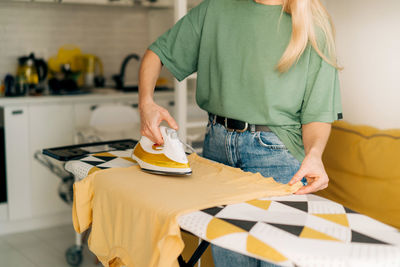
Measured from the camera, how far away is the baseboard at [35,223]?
3.46 meters

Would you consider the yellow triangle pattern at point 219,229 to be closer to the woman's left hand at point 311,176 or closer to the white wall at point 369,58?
the woman's left hand at point 311,176

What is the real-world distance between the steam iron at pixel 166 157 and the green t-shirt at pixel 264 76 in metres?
0.26

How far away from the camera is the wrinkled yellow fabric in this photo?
1240 millimetres

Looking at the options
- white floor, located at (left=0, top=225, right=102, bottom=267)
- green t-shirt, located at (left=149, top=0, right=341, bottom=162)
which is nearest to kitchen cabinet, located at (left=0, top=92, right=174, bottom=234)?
white floor, located at (left=0, top=225, right=102, bottom=267)

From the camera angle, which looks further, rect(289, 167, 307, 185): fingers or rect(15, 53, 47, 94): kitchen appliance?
rect(15, 53, 47, 94): kitchen appliance

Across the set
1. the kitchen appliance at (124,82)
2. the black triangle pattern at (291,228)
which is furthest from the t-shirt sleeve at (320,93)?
the kitchen appliance at (124,82)

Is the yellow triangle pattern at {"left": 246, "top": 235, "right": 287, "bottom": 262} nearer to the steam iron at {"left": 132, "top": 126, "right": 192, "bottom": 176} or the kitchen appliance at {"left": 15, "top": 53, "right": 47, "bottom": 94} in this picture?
the steam iron at {"left": 132, "top": 126, "right": 192, "bottom": 176}

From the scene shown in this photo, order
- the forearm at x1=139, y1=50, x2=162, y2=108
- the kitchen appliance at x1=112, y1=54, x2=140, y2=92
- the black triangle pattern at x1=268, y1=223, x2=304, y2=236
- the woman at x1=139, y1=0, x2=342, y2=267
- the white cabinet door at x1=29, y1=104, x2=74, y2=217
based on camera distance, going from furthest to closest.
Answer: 1. the kitchen appliance at x1=112, y1=54, x2=140, y2=92
2. the white cabinet door at x1=29, y1=104, x2=74, y2=217
3. the forearm at x1=139, y1=50, x2=162, y2=108
4. the woman at x1=139, y1=0, x2=342, y2=267
5. the black triangle pattern at x1=268, y1=223, x2=304, y2=236

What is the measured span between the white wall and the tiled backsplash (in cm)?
191

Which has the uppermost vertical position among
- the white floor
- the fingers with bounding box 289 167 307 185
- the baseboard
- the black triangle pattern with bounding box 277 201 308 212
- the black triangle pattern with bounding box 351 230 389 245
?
the fingers with bounding box 289 167 307 185

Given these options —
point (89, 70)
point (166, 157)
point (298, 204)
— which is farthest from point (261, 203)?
point (89, 70)

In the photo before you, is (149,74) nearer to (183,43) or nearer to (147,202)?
(183,43)

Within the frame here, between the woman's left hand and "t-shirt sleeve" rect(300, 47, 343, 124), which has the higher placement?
"t-shirt sleeve" rect(300, 47, 343, 124)

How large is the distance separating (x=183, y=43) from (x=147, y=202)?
0.76 metres
